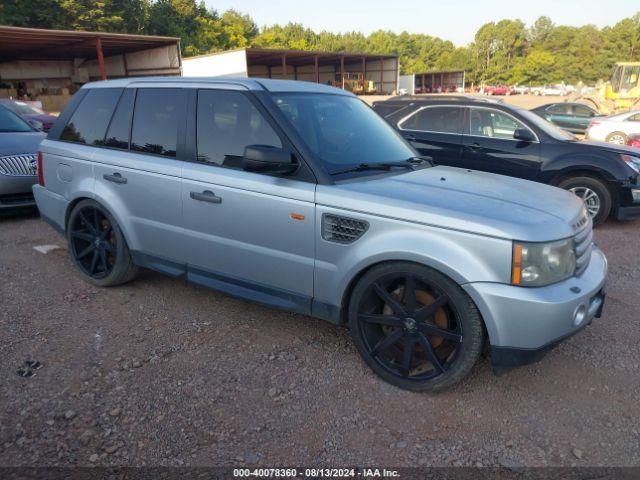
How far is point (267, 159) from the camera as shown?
116 inches

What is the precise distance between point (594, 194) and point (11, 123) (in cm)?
861

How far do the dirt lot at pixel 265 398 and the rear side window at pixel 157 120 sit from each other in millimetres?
1326

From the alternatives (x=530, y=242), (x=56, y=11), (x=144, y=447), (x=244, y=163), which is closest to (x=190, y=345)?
(x=144, y=447)

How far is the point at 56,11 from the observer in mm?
44156

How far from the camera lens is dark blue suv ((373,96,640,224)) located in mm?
6449

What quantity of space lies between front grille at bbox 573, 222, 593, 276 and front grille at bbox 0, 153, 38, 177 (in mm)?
6647

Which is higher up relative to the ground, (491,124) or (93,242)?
(491,124)

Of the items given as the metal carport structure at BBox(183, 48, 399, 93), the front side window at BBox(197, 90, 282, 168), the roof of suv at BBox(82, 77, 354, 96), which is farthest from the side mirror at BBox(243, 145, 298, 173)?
the metal carport structure at BBox(183, 48, 399, 93)

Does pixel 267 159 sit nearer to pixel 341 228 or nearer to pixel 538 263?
pixel 341 228

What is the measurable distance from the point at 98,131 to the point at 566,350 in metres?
4.16

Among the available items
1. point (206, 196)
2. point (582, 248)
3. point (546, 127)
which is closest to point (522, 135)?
point (546, 127)

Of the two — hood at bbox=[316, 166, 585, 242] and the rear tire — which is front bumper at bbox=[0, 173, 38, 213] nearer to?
hood at bbox=[316, 166, 585, 242]

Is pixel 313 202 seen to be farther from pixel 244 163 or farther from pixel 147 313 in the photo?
pixel 147 313

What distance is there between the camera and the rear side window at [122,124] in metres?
4.04
